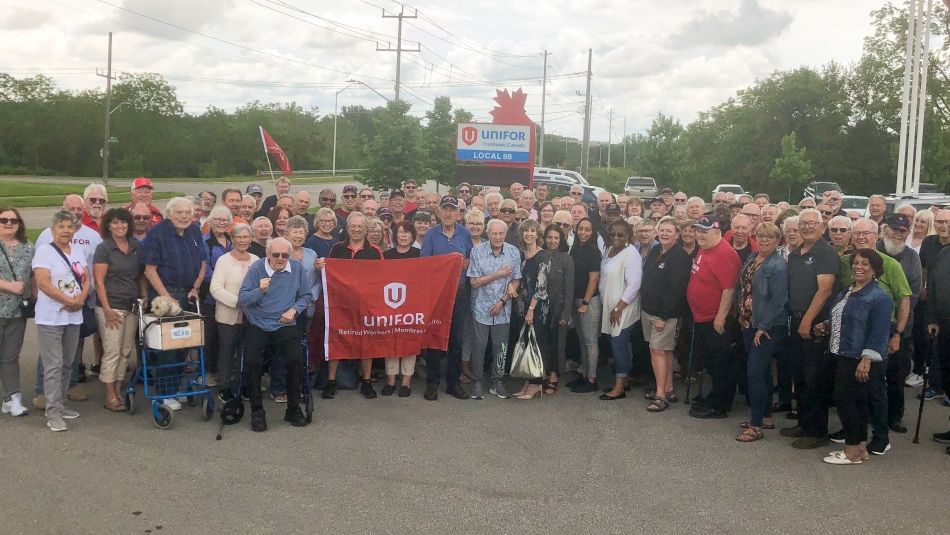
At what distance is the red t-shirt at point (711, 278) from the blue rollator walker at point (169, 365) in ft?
15.9

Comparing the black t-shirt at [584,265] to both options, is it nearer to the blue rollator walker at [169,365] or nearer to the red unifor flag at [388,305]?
the red unifor flag at [388,305]

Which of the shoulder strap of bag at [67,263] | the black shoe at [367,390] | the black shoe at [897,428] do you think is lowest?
the black shoe at [367,390]

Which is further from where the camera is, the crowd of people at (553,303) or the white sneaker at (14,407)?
the white sneaker at (14,407)

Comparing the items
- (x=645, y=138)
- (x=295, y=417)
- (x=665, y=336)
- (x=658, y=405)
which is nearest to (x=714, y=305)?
(x=665, y=336)

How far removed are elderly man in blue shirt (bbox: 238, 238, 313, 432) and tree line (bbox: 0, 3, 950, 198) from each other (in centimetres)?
2907

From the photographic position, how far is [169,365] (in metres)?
7.51

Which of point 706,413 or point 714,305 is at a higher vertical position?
point 714,305

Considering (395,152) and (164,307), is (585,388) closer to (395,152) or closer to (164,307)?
(164,307)

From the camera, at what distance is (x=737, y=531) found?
5.41 meters

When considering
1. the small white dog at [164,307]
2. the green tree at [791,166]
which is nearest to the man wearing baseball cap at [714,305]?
the small white dog at [164,307]

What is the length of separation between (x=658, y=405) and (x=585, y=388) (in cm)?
104

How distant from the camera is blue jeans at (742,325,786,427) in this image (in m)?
7.48

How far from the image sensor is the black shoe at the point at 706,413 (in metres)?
8.22

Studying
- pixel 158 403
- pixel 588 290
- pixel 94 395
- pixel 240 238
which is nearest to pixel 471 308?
pixel 588 290
